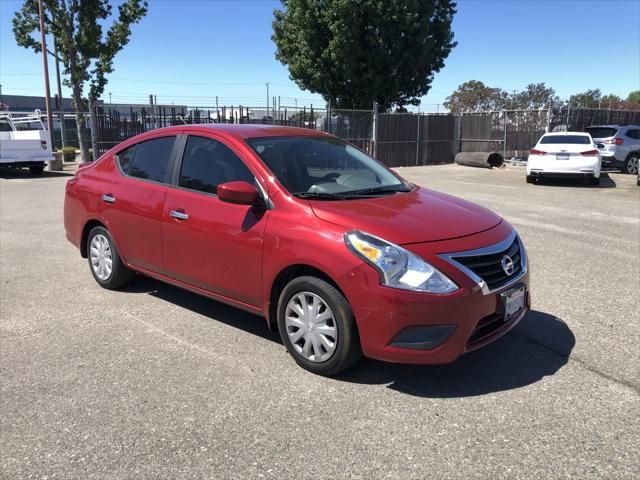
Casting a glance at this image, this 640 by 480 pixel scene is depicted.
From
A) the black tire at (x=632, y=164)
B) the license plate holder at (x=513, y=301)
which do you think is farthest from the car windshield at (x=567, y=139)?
the license plate holder at (x=513, y=301)

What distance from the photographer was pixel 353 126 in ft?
72.5

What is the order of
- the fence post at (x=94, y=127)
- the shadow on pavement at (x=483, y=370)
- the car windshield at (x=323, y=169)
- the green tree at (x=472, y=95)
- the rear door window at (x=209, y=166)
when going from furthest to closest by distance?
1. the green tree at (x=472, y=95)
2. the fence post at (x=94, y=127)
3. the rear door window at (x=209, y=166)
4. the car windshield at (x=323, y=169)
5. the shadow on pavement at (x=483, y=370)

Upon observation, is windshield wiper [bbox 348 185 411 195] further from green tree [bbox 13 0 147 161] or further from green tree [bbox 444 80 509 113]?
green tree [bbox 444 80 509 113]

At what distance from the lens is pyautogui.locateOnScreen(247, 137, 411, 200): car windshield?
4.05 m

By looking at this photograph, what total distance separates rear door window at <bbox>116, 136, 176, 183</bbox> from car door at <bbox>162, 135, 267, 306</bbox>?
0.23 meters

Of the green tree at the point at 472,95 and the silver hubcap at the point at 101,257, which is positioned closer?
the silver hubcap at the point at 101,257

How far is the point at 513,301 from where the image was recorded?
12.1ft

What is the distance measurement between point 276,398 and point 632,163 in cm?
1897

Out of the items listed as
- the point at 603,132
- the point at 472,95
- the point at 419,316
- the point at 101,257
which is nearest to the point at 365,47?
the point at 603,132

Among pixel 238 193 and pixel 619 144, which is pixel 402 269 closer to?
pixel 238 193

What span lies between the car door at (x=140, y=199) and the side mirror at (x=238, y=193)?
3.34 ft

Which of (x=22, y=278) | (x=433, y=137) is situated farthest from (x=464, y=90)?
(x=22, y=278)

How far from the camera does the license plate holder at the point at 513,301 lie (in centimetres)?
357

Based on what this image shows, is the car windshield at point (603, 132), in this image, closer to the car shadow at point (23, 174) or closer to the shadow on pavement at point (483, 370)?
the shadow on pavement at point (483, 370)
